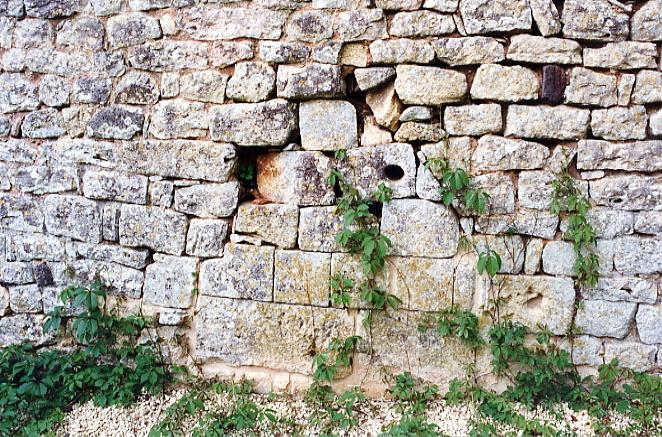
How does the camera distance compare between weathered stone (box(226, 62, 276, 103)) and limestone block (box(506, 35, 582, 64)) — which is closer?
limestone block (box(506, 35, 582, 64))

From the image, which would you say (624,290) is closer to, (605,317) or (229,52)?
(605,317)

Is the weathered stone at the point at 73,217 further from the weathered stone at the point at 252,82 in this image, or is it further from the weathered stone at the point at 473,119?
the weathered stone at the point at 473,119

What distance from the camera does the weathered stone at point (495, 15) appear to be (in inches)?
128

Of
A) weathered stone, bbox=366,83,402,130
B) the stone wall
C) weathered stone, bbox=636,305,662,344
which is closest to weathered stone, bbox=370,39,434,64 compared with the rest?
the stone wall

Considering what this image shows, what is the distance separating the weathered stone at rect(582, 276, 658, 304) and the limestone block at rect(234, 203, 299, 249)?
179cm

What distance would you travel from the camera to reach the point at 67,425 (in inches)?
141

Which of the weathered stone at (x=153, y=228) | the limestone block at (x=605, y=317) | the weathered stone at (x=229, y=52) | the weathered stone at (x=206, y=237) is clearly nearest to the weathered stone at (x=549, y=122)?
the limestone block at (x=605, y=317)

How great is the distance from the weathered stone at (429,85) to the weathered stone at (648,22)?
38.6 inches

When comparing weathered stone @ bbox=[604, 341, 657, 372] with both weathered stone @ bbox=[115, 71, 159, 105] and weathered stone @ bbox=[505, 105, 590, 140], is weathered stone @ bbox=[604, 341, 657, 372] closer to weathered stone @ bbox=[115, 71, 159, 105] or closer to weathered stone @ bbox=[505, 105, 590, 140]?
weathered stone @ bbox=[505, 105, 590, 140]

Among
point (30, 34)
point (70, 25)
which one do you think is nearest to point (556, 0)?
point (70, 25)

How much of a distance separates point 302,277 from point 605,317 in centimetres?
183

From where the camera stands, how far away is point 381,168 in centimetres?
347

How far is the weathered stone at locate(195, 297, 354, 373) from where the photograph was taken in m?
3.63

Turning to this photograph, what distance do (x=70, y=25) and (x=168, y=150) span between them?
1090 mm
